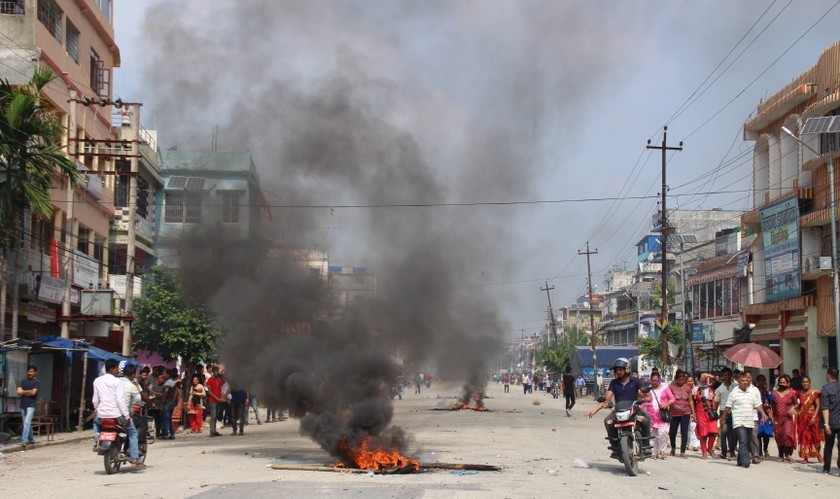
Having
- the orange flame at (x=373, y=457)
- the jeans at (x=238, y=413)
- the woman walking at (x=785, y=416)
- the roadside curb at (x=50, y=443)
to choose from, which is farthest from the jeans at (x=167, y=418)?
the woman walking at (x=785, y=416)

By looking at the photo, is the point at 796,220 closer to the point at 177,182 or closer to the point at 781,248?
the point at 781,248

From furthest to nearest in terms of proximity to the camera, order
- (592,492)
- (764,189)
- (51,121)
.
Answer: (764,189)
(51,121)
(592,492)

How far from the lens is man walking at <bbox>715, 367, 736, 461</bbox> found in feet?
51.6

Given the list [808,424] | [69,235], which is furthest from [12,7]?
[808,424]

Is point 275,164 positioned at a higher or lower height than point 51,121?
lower

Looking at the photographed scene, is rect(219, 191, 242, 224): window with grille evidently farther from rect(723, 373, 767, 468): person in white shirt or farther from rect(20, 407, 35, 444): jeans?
rect(723, 373, 767, 468): person in white shirt

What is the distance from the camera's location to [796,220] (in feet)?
104

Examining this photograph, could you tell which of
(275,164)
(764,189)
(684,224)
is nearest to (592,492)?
(275,164)

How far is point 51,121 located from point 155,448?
317 inches

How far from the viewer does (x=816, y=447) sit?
1529 cm


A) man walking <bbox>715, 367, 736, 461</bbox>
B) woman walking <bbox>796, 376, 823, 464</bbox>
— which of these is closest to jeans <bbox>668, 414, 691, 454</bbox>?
man walking <bbox>715, 367, 736, 461</bbox>

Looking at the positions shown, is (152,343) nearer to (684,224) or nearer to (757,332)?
(757,332)

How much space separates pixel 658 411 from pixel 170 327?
20931 millimetres

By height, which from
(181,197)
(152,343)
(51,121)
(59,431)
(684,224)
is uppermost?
(684,224)
